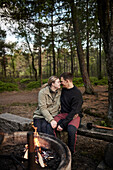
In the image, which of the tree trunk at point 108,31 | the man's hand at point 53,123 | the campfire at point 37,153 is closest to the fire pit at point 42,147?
the campfire at point 37,153

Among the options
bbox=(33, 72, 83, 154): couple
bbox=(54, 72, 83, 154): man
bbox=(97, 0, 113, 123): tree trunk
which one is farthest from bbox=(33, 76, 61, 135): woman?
bbox=(97, 0, 113, 123): tree trunk

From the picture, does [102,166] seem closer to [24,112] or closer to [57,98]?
[57,98]

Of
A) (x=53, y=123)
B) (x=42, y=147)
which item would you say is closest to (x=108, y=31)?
(x=53, y=123)

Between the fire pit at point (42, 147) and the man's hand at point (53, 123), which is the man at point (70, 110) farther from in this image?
the fire pit at point (42, 147)

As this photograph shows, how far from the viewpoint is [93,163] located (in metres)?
2.73

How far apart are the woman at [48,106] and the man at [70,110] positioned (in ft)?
0.42

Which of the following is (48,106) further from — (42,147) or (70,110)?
(42,147)

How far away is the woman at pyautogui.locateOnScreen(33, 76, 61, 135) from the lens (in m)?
2.81

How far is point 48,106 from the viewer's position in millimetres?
3064

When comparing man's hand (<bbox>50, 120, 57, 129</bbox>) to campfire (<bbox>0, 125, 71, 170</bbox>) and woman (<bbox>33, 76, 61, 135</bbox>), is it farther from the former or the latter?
campfire (<bbox>0, 125, 71, 170</bbox>)

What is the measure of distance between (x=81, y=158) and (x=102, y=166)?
677 mm

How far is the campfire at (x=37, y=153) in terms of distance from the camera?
145cm

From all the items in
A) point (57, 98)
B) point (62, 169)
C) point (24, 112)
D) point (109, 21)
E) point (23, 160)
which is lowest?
point (24, 112)

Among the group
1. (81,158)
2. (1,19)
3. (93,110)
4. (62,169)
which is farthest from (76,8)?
(62,169)
